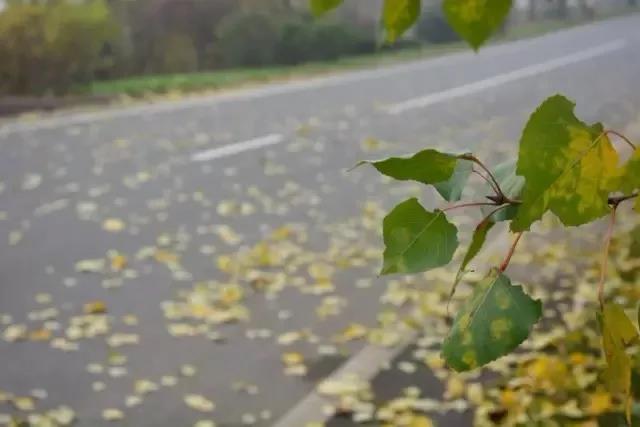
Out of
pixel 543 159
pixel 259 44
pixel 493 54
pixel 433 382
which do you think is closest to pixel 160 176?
pixel 433 382

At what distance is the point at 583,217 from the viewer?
47 centimetres

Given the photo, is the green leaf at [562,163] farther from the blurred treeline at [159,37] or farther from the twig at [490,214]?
the blurred treeline at [159,37]

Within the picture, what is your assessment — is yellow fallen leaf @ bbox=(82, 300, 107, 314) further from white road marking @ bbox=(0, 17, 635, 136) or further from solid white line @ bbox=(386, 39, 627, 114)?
solid white line @ bbox=(386, 39, 627, 114)

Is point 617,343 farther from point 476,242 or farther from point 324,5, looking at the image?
point 324,5

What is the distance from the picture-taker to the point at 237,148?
8359mm

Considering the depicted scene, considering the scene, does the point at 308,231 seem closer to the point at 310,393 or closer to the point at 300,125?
the point at 310,393

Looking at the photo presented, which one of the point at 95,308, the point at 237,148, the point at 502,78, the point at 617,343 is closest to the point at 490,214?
the point at 617,343

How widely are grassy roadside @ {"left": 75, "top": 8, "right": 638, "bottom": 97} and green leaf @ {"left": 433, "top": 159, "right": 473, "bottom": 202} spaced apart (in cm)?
965

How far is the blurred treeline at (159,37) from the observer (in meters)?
A: 11.1

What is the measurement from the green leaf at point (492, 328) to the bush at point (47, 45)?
36.5ft

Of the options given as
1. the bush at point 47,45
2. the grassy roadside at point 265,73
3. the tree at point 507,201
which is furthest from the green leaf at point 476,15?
the bush at point 47,45

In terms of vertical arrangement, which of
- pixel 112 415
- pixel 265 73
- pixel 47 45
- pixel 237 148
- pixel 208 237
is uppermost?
pixel 47 45

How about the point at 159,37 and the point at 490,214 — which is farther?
the point at 159,37

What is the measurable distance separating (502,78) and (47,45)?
236 inches
